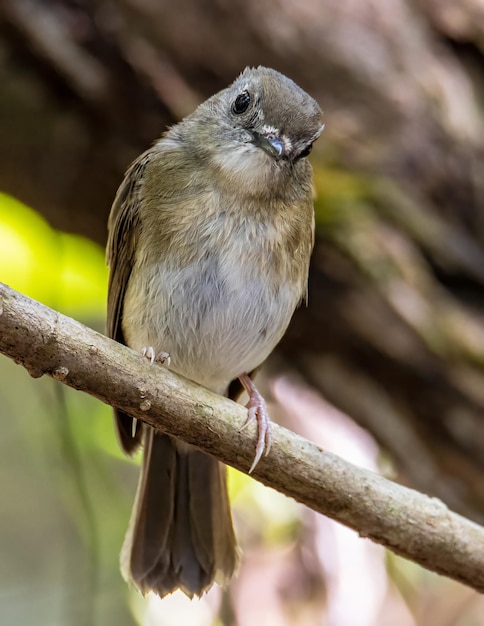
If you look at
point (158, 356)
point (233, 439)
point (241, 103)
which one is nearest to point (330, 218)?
point (241, 103)

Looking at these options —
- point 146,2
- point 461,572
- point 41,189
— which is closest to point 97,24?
point 146,2

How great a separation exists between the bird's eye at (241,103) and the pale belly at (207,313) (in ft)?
1.59

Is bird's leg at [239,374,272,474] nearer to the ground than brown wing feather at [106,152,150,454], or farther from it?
nearer to the ground

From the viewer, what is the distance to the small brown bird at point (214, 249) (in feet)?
8.65

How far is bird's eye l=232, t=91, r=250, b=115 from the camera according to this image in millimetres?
2686

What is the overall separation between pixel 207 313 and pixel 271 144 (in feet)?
1.82

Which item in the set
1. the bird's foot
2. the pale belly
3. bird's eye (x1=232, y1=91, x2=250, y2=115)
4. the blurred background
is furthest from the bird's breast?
the blurred background

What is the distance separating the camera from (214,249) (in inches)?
104

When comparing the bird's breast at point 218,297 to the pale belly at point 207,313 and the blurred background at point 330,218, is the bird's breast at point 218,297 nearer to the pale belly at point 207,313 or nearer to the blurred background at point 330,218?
the pale belly at point 207,313

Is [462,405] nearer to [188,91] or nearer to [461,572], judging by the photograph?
[461,572]

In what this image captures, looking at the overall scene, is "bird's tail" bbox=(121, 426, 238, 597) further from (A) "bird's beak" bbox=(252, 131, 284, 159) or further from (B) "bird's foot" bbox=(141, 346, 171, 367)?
(A) "bird's beak" bbox=(252, 131, 284, 159)

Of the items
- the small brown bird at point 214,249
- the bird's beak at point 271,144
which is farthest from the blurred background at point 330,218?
the bird's beak at point 271,144

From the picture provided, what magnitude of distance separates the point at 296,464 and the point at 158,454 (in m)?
0.93

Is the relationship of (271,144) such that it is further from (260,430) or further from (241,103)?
(260,430)
